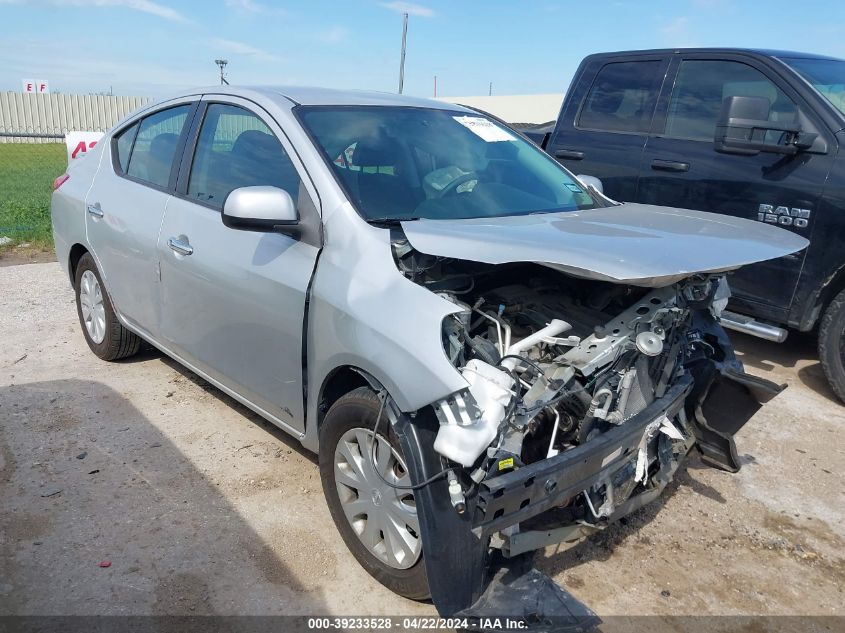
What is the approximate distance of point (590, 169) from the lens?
5602 mm

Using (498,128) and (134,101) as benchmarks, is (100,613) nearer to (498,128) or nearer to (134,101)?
(498,128)

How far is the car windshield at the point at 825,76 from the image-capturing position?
468 centimetres

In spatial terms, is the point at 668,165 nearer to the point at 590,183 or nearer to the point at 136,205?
the point at 590,183

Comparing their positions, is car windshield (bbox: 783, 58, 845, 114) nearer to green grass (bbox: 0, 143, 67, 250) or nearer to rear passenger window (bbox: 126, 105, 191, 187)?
rear passenger window (bbox: 126, 105, 191, 187)

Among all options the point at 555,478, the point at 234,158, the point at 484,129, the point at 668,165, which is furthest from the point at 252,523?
the point at 668,165

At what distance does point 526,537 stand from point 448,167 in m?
1.79

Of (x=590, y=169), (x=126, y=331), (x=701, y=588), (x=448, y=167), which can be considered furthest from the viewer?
(x=590, y=169)

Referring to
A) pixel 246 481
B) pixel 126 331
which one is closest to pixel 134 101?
pixel 126 331

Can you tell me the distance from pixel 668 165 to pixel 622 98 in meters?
0.81

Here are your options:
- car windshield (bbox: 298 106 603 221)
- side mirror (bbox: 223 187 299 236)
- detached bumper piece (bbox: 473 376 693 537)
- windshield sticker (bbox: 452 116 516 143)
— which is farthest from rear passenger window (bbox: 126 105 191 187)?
detached bumper piece (bbox: 473 376 693 537)

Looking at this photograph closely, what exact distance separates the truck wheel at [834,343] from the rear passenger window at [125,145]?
4.55 m

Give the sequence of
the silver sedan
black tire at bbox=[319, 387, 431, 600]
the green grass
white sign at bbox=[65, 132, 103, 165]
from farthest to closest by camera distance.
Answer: the green grass
white sign at bbox=[65, 132, 103, 165]
black tire at bbox=[319, 387, 431, 600]
the silver sedan

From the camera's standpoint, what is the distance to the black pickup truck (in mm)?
4422

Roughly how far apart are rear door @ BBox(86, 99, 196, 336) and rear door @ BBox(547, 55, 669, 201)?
3.18 m
